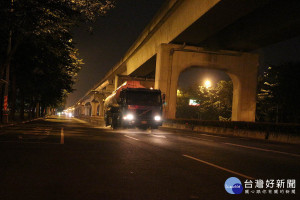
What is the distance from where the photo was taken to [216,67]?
38.6 m

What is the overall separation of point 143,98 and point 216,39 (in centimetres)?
1515

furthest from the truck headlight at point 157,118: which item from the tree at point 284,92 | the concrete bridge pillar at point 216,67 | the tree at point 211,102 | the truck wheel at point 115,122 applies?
the tree at point 211,102

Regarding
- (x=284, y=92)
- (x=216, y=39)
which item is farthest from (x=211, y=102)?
(x=216, y=39)

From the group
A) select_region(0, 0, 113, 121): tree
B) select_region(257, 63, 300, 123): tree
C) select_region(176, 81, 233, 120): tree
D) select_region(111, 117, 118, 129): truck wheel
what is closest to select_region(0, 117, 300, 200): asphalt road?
select_region(0, 0, 113, 121): tree

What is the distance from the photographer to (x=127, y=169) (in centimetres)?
772

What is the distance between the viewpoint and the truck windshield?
24.7 metres

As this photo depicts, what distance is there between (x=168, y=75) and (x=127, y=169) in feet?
103

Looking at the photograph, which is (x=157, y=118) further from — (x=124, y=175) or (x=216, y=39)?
(x=124, y=175)

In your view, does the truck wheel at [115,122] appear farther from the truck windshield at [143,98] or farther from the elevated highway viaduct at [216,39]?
the elevated highway viaduct at [216,39]

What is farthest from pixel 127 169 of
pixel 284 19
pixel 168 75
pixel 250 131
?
pixel 168 75

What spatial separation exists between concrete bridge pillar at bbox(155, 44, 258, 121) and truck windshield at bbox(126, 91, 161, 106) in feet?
42.8

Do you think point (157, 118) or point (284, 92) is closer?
point (157, 118)

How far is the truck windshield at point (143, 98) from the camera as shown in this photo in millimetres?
24689

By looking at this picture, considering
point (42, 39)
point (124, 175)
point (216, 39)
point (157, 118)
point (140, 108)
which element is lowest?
point (124, 175)
